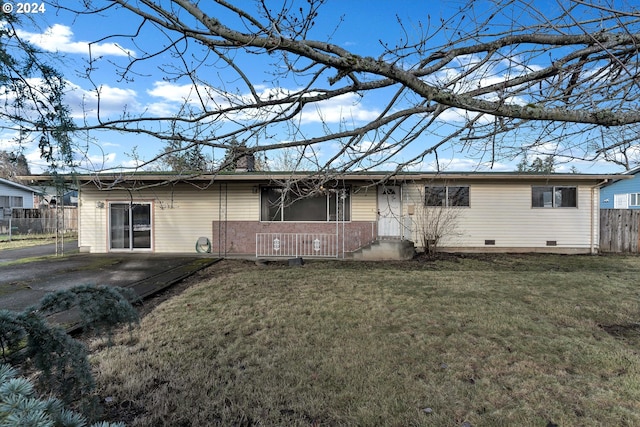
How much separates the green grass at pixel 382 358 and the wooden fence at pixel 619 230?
802 centimetres

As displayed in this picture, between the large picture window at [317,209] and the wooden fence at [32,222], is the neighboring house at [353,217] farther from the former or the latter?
the wooden fence at [32,222]

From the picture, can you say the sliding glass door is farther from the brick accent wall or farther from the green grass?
the green grass

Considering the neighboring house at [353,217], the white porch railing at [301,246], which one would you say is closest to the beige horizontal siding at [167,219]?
the neighboring house at [353,217]

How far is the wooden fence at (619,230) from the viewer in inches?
527

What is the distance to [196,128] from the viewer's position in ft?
10.1

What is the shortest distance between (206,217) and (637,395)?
12.2m

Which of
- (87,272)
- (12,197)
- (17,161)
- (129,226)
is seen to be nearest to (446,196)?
(87,272)

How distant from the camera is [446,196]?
13.1 metres

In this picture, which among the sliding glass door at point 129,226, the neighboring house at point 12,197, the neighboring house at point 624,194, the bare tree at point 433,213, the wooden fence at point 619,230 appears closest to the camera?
the bare tree at point 433,213

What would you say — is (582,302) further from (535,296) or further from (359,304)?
(359,304)

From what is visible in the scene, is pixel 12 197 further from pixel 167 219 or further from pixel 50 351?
pixel 50 351

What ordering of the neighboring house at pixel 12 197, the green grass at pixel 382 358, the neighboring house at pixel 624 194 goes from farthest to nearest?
1. the neighboring house at pixel 12 197
2. the neighboring house at pixel 624 194
3. the green grass at pixel 382 358

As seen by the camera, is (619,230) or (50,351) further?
(619,230)

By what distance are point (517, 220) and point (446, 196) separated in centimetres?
274
